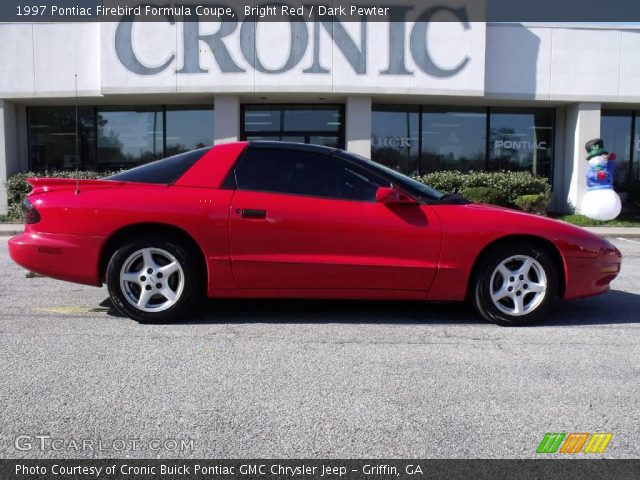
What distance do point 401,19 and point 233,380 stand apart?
1339 cm

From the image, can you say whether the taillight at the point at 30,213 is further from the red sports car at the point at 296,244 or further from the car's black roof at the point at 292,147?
the car's black roof at the point at 292,147

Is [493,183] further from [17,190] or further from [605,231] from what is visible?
[17,190]

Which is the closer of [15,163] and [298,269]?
[298,269]

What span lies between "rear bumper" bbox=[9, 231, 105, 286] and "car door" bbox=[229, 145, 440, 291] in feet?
3.88

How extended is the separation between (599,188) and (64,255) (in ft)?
46.8

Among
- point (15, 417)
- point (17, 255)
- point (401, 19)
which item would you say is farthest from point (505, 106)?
point (15, 417)

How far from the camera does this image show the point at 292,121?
16.6 metres

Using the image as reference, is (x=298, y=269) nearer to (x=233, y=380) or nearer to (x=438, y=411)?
(x=233, y=380)

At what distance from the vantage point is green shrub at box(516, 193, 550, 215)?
15070 millimetres

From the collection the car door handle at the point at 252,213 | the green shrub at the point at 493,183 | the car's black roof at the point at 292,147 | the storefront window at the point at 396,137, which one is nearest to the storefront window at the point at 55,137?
the storefront window at the point at 396,137

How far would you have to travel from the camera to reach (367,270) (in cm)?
481

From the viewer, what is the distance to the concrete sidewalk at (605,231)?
13.1 meters

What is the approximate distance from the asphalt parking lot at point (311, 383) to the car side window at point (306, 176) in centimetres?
114

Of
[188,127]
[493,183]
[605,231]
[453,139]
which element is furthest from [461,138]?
[188,127]
